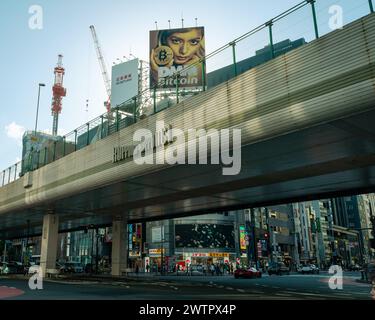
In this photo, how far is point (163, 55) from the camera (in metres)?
63.0

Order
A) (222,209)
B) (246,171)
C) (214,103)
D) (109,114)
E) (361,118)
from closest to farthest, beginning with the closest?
(361,118) → (214,103) → (246,171) → (109,114) → (222,209)

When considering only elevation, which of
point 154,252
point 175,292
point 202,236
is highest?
point 202,236

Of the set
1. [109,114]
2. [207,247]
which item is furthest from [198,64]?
[207,247]

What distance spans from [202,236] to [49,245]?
43.7 metres

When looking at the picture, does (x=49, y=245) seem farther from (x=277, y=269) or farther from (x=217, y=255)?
(x=217, y=255)

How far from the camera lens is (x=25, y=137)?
161750 millimetres

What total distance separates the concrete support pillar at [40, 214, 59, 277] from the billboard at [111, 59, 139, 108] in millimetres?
50096

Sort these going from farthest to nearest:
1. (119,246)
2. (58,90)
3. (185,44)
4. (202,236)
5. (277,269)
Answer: (58,90) < (202,236) < (185,44) < (277,269) < (119,246)

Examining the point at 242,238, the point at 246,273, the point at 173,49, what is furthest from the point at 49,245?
the point at 242,238

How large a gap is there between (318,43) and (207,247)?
212 feet

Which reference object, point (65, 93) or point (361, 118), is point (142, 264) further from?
point (65, 93)

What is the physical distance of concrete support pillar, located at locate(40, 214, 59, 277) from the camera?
34.7m

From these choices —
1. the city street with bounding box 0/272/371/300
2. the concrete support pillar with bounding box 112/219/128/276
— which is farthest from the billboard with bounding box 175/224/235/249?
the city street with bounding box 0/272/371/300

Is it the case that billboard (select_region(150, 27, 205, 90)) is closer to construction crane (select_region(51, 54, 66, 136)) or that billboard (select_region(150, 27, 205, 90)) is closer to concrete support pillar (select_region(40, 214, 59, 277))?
concrete support pillar (select_region(40, 214, 59, 277))
